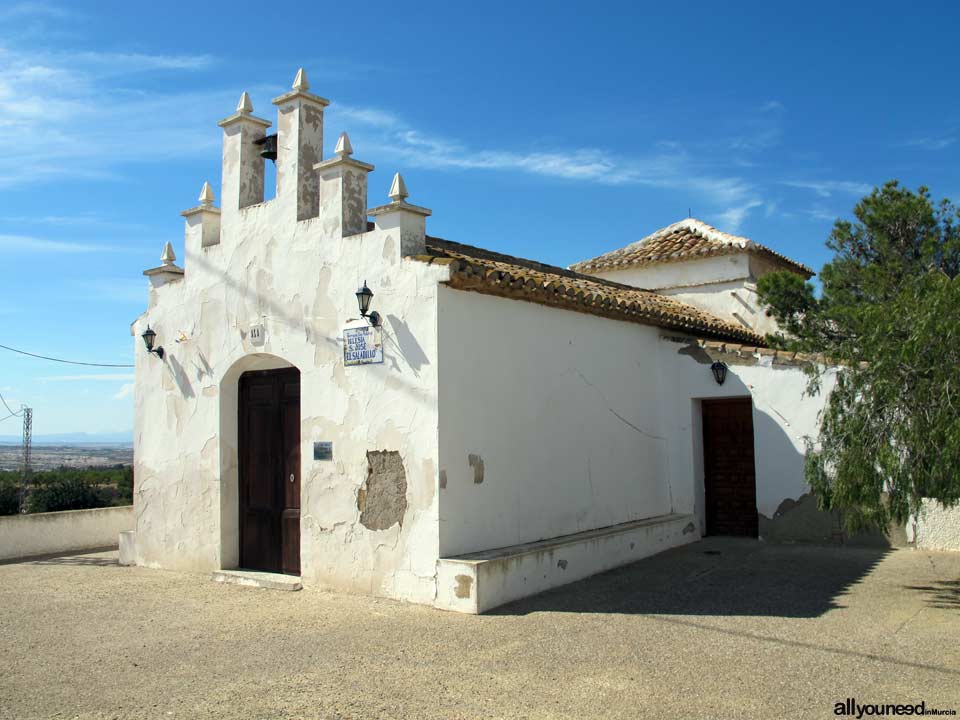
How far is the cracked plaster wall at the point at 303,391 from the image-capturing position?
7.80m

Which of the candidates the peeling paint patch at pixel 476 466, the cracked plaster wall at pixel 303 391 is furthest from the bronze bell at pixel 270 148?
the peeling paint patch at pixel 476 466

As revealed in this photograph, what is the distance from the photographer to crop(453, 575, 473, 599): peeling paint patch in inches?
285

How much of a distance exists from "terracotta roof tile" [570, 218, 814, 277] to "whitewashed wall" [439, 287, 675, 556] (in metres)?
4.57

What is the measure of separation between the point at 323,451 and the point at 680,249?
9636 millimetres

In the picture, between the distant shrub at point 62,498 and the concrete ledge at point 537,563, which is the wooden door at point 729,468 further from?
the distant shrub at point 62,498

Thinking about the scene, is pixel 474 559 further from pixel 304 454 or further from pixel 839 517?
pixel 839 517

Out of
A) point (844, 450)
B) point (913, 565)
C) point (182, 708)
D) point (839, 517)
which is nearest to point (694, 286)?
point (839, 517)

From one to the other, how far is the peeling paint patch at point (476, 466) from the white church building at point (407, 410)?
0.08ft

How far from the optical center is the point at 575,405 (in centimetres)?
962

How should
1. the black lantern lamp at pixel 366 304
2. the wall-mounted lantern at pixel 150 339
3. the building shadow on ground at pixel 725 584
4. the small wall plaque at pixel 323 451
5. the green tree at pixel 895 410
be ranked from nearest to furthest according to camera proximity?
the green tree at pixel 895 410
the building shadow on ground at pixel 725 584
the black lantern lamp at pixel 366 304
the small wall plaque at pixel 323 451
the wall-mounted lantern at pixel 150 339

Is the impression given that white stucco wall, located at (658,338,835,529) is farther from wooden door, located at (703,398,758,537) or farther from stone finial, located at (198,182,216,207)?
stone finial, located at (198,182,216,207)

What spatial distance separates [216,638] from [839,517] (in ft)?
26.3

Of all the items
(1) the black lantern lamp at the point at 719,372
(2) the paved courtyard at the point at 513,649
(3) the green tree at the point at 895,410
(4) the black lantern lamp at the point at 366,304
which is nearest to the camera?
(2) the paved courtyard at the point at 513,649

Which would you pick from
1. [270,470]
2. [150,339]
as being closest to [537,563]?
[270,470]
